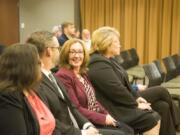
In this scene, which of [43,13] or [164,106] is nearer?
[164,106]

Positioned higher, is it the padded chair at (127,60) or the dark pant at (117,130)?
the padded chair at (127,60)

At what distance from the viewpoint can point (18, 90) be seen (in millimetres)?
1979

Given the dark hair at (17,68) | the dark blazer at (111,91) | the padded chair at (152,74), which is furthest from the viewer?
the padded chair at (152,74)

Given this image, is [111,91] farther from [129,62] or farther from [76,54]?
[129,62]

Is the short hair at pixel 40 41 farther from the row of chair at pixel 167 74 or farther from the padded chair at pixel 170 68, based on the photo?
the padded chair at pixel 170 68

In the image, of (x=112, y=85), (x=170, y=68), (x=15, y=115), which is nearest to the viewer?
(x=15, y=115)

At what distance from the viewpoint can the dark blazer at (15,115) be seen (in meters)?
1.85

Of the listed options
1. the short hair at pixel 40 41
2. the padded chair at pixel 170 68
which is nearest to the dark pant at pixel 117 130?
the short hair at pixel 40 41

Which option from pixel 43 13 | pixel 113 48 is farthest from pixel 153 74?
pixel 43 13

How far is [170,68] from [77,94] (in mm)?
3038

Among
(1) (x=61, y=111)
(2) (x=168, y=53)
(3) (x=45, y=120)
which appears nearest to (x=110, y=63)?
(1) (x=61, y=111)

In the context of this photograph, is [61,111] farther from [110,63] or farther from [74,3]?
[74,3]

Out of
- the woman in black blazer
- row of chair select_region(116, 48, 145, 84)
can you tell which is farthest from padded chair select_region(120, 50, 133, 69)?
the woman in black blazer

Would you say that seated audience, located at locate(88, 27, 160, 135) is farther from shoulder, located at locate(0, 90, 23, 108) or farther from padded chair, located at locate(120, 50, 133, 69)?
padded chair, located at locate(120, 50, 133, 69)
